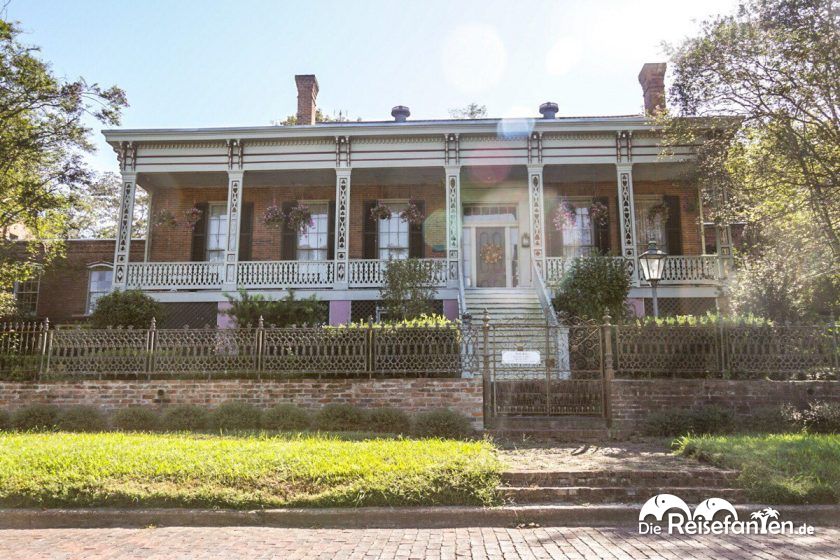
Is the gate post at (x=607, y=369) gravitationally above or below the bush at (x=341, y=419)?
above

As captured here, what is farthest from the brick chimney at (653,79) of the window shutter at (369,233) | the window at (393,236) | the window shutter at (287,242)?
the window shutter at (287,242)

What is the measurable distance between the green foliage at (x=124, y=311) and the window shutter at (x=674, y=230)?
13809 millimetres

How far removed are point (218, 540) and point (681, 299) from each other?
13.5m

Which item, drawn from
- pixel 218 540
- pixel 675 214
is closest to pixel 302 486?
pixel 218 540

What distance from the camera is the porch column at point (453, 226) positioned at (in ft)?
49.5

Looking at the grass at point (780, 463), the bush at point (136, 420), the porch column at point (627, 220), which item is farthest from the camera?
the porch column at point (627, 220)

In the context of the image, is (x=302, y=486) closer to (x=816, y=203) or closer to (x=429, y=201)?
(x=816, y=203)

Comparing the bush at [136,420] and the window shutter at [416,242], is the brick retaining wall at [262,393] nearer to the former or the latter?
the bush at [136,420]

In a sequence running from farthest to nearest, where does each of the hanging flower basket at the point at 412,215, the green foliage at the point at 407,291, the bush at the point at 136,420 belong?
the hanging flower basket at the point at 412,215 → the green foliage at the point at 407,291 → the bush at the point at 136,420

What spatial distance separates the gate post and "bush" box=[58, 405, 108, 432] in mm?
8168

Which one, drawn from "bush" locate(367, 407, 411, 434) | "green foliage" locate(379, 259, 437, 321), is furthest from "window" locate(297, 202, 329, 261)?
"bush" locate(367, 407, 411, 434)

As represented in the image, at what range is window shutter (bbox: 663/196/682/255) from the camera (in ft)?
54.8

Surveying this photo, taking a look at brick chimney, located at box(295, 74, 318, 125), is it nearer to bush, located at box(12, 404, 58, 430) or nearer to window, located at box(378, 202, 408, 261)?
window, located at box(378, 202, 408, 261)

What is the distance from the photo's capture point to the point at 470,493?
5828 mm
